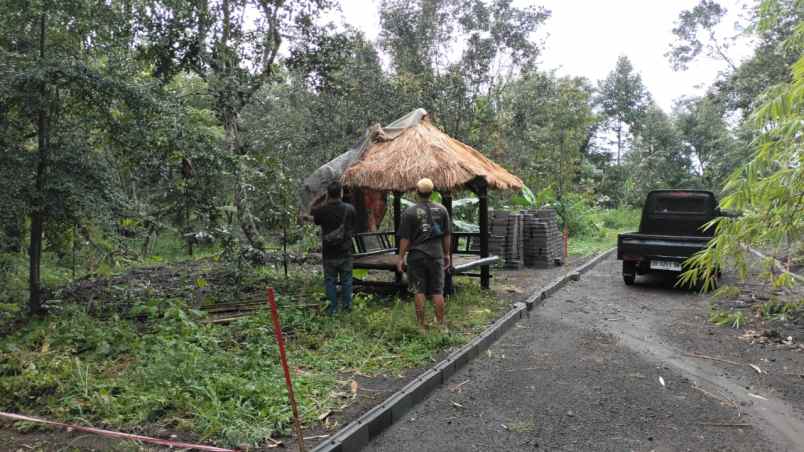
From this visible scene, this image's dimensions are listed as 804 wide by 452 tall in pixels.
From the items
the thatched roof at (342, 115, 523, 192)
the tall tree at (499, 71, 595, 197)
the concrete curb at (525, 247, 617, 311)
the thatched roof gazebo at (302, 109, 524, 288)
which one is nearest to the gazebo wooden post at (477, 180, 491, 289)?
the thatched roof gazebo at (302, 109, 524, 288)

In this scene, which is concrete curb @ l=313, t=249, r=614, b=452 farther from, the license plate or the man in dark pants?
the license plate

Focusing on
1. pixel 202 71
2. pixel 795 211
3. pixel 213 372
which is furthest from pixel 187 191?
pixel 795 211

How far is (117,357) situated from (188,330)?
787mm

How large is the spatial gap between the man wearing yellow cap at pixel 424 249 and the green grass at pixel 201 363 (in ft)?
1.49

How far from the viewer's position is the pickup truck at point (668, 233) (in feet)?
33.5

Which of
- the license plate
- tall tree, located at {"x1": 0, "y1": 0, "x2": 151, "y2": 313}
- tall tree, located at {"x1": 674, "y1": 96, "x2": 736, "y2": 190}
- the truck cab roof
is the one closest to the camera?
tall tree, located at {"x1": 0, "y1": 0, "x2": 151, "y2": 313}

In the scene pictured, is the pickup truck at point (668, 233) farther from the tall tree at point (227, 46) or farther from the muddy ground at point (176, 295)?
the tall tree at point (227, 46)

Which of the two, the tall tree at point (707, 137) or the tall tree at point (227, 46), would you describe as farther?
the tall tree at point (707, 137)

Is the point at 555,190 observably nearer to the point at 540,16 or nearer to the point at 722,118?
the point at 540,16

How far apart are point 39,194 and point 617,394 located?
7055 mm

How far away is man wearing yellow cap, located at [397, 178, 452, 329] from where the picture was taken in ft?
22.0

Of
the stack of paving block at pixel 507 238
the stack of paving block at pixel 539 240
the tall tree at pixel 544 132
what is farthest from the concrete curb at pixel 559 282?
the tall tree at pixel 544 132

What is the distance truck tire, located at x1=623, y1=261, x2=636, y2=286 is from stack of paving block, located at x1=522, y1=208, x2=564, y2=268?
2461 millimetres

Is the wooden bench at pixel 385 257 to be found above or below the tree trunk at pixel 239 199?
below
